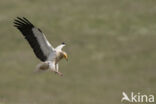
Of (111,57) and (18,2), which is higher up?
(18,2)

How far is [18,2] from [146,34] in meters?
8.97

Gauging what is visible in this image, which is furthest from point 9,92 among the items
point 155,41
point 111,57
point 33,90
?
point 155,41

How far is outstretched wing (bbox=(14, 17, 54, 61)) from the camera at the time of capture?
55.6 ft

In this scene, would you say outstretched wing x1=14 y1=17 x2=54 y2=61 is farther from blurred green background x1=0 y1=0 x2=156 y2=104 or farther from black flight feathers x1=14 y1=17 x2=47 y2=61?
blurred green background x1=0 y1=0 x2=156 y2=104

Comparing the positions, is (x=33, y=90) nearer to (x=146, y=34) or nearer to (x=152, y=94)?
(x=152, y=94)

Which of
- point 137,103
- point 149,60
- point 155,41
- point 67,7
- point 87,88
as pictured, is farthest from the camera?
point 67,7

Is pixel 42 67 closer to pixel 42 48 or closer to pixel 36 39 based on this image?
pixel 42 48

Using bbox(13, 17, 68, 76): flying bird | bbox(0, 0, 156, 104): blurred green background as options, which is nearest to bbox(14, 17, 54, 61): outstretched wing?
bbox(13, 17, 68, 76): flying bird

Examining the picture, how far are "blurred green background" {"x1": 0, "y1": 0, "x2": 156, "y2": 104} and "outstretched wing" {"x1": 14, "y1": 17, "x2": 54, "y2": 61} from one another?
3.90 metres

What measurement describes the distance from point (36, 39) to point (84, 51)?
54.5 feet

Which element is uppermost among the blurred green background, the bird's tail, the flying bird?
the blurred green background

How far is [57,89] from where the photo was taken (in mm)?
27609

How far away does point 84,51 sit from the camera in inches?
1321

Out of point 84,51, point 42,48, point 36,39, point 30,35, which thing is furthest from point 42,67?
point 84,51
